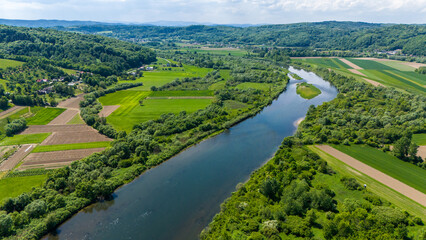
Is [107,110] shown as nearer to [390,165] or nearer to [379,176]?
[379,176]

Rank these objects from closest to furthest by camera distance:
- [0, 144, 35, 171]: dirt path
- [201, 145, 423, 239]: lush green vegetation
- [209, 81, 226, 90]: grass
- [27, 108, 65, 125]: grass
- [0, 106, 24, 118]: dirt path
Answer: [201, 145, 423, 239]: lush green vegetation
[0, 144, 35, 171]: dirt path
[27, 108, 65, 125]: grass
[0, 106, 24, 118]: dirt path
[209, 81, 226, 90]: grass

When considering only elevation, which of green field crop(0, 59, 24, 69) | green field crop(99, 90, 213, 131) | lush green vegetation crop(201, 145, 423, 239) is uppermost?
green field crop(0, 59, 24, 69)

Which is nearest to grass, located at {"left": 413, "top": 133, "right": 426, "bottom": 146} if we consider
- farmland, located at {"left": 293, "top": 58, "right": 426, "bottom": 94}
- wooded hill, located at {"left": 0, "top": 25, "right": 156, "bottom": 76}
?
farmland, located at {"left": 293, "top": 58, "right": 426, "bottom": 94}

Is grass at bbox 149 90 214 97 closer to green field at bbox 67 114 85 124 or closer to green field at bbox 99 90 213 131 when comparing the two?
green field at bbox 99 90 213 131

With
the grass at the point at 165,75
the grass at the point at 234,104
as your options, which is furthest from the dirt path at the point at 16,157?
the grass at the point at 234,104

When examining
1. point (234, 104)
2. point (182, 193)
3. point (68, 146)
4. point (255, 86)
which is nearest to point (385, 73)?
point (255, 86)

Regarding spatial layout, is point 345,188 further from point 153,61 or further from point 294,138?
point 153,61

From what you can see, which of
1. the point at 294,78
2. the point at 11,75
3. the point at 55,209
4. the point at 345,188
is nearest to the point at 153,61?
the point at 11,75
